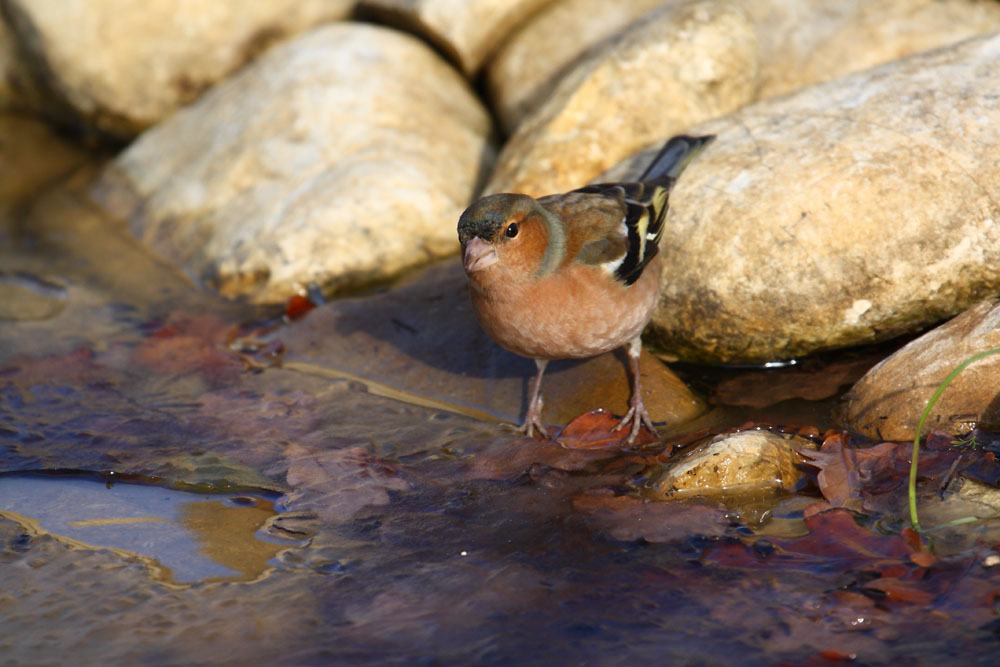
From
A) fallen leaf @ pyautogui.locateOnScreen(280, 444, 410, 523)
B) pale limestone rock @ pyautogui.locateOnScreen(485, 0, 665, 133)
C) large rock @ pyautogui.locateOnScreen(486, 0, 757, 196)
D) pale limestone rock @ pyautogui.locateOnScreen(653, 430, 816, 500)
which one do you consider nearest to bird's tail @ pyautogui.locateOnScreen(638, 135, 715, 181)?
large rock @ pyautogui.locateOnScreen(486, 0, 757, 196)

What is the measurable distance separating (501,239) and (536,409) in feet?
3.22

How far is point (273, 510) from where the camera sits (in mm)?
4199

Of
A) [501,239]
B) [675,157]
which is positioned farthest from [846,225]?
[501,239]

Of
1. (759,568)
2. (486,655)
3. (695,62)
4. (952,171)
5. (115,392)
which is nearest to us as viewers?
(486,655)

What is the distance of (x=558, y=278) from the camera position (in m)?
4.55

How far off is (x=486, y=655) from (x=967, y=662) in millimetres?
1488

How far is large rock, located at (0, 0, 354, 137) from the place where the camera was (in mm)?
8586

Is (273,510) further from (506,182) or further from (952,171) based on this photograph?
(952,171)

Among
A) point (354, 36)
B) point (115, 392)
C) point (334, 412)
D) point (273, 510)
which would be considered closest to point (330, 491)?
point (273, 510)

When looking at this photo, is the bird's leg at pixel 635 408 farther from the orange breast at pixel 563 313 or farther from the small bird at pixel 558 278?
the orange breast at pixel 563 313

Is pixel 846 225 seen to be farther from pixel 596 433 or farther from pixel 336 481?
pixel 336 481

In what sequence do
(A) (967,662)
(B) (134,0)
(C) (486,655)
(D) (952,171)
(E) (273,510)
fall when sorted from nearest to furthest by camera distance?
(A) (967,662)
(C) (486,655)
(E) (273,510)
(D) (952,171)
(B) (134,0)

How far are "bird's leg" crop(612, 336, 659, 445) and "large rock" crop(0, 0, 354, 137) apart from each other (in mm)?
5021

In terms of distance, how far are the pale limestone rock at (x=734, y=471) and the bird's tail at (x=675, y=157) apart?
1823 mm
